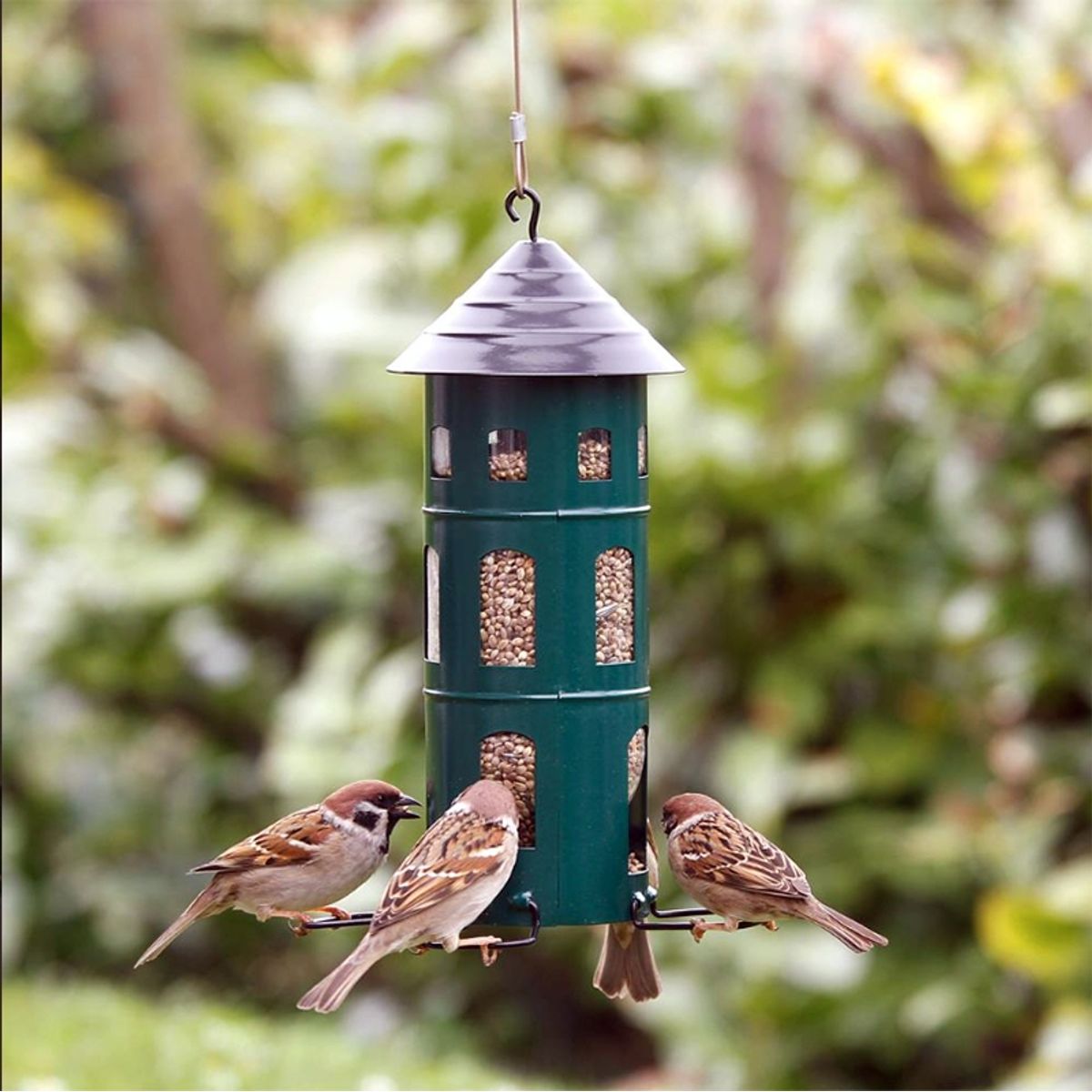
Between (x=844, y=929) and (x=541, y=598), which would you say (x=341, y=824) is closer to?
(x=541, y=598)

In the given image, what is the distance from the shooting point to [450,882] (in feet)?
11.9

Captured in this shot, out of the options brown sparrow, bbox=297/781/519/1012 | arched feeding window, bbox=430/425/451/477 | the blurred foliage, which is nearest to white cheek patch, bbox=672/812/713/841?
brown sparrow, bbox=297/781/519/1012

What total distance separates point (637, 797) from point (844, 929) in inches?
24.1

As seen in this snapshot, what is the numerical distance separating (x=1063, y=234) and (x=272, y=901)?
4522mm

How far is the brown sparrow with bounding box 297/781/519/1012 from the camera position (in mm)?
3586

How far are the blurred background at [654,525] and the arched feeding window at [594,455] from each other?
2.85 meters

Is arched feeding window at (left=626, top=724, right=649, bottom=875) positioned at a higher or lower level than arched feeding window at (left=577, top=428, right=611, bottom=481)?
lower

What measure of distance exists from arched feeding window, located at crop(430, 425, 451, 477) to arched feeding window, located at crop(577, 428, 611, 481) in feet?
0.86

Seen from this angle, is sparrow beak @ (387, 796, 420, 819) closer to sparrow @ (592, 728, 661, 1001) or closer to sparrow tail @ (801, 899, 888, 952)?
sparrow @ (592, 728, 661, 1001)


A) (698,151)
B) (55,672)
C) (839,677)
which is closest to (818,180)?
(698,151)

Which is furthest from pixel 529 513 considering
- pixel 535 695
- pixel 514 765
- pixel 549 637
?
pixel 514 765

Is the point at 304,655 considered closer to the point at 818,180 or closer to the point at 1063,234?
the point at 818,180

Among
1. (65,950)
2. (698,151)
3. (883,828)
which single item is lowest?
(65,950)

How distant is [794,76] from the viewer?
27.2ft
